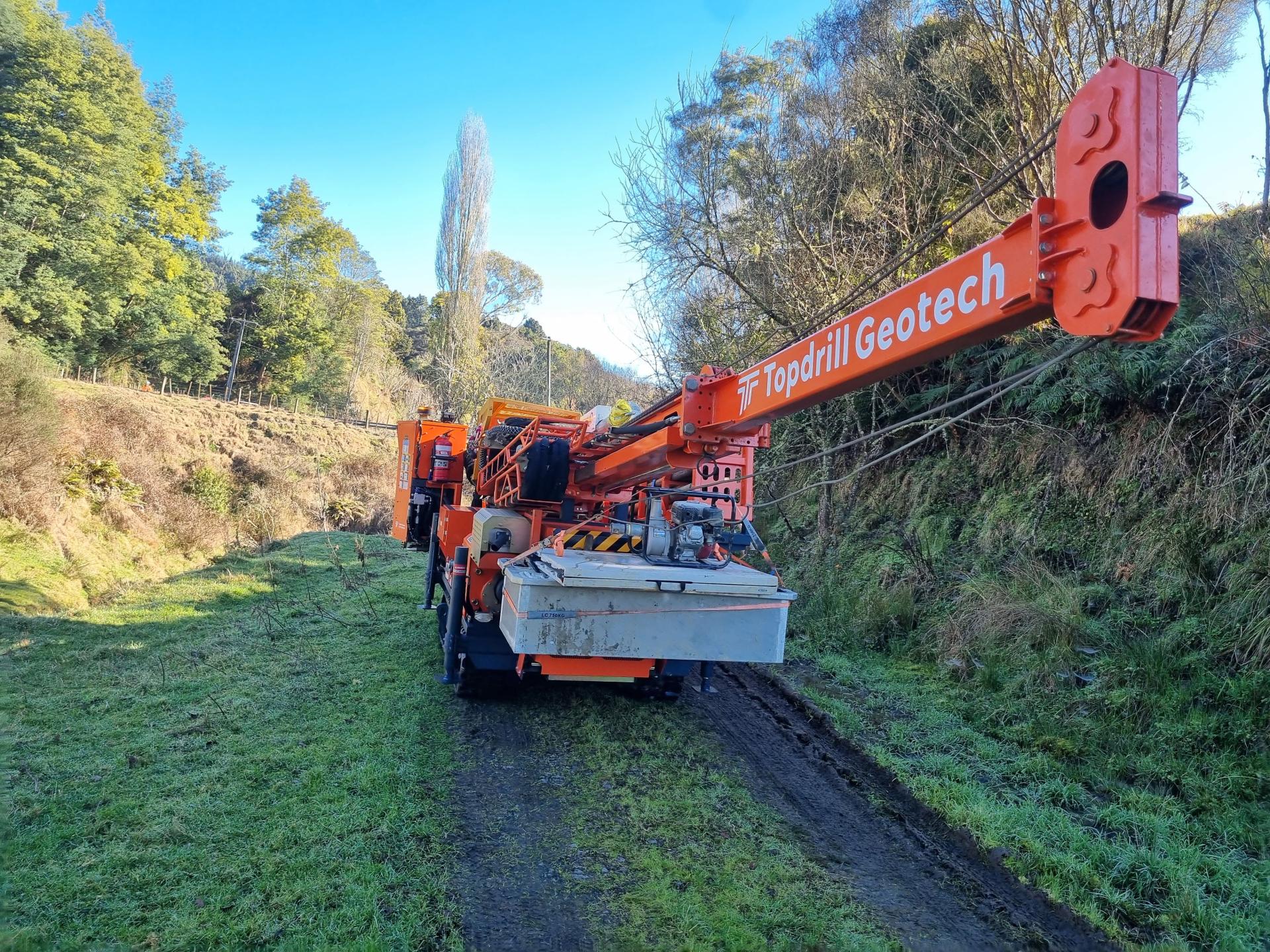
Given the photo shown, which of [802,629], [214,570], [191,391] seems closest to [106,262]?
[191,391]

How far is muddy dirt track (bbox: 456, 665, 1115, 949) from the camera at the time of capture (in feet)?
11.0

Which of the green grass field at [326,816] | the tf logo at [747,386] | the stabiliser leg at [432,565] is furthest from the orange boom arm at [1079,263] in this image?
the stabiliser leg at [432,565]

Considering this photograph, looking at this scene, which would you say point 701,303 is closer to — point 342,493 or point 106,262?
point 342,493

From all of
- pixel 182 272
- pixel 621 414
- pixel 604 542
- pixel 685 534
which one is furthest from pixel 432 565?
pixel 182 272

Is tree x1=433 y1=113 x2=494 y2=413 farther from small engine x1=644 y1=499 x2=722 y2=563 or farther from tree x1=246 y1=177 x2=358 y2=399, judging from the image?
small engine x1=644 y1=499 x2=722 y2=563

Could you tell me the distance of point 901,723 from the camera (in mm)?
5605

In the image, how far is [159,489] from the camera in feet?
57.9

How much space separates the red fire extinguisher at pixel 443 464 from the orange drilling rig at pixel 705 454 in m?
0.02

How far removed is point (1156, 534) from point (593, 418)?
201 inches

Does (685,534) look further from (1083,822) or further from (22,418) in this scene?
(22,418)

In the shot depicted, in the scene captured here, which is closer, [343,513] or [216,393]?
[343,513]

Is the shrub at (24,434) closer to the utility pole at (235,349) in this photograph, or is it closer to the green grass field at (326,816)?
the green grass field at (326,816)

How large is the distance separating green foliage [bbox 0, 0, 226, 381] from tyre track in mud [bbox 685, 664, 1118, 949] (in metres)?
27.9

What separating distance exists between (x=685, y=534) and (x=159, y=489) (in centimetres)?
1768
